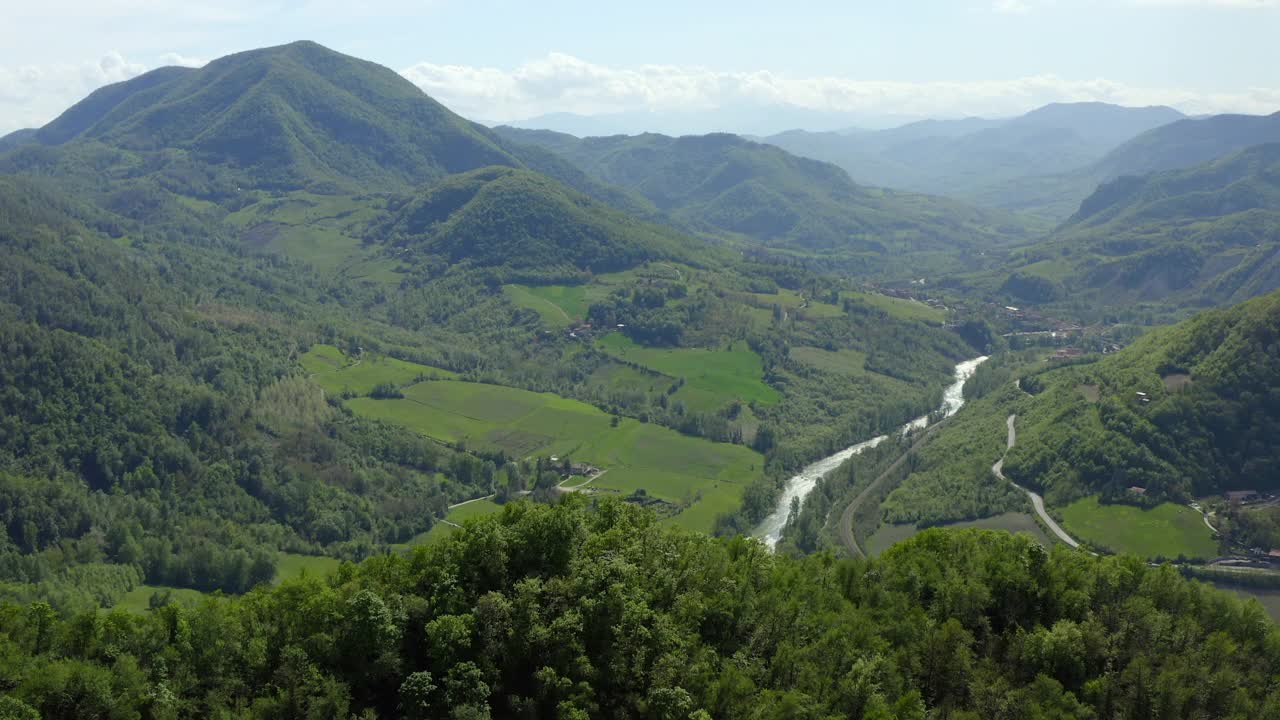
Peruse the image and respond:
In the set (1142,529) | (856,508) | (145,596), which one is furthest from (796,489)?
(145,596)

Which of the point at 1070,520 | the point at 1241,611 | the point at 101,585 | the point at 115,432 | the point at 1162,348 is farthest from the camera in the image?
the point at 1162,348

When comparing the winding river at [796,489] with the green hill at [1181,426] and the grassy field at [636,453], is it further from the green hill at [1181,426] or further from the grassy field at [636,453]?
the green hill at [1181,426]

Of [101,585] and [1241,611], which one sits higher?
[1241,611]

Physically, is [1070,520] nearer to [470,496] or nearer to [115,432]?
[470,496]

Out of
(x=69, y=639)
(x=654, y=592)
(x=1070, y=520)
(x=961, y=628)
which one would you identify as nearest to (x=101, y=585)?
(x=69, y=639)

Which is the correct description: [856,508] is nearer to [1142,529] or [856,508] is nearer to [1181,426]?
[1142,529]

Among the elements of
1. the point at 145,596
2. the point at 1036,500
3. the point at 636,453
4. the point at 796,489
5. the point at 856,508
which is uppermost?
the point at 1036,500

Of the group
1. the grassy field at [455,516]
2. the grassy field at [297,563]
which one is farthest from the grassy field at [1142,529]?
the grassy field at [297,563]
